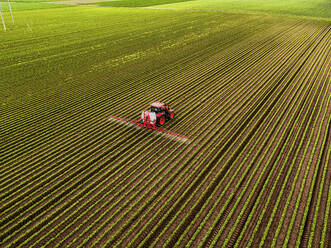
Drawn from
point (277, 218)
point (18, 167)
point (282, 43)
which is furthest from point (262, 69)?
point (18, 167)

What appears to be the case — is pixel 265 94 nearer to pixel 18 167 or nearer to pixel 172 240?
pixel 172 240

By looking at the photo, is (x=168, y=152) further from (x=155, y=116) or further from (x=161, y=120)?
(x=161, y=120)

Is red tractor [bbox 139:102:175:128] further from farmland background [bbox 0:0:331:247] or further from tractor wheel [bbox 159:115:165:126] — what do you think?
farmland background [bbox 0:0:331:247]

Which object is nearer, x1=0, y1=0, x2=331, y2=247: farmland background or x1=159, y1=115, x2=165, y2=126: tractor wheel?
x1=0, y1=0, x2=331, y2=247: farmland background

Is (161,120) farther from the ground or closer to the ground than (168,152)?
farther from the ground

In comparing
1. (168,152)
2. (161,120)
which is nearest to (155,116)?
(161,120)

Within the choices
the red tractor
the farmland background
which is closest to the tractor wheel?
the red tractor
